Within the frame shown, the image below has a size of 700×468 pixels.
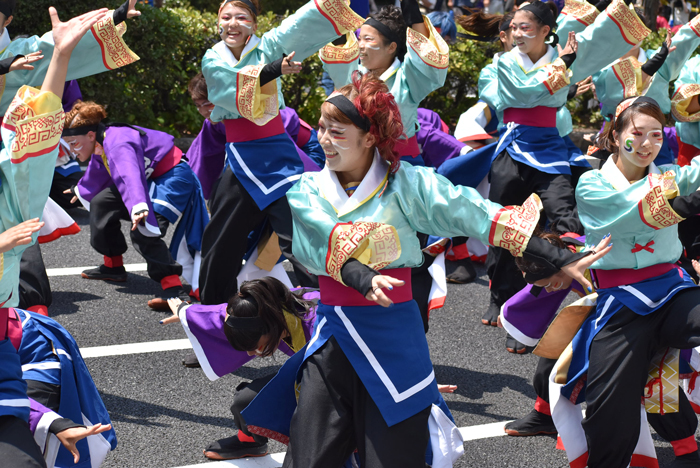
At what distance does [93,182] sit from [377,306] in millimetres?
3003

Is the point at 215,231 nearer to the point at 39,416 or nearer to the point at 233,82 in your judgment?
the point at 233,82

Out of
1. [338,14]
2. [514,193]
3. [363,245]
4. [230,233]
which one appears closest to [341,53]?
[338,14]

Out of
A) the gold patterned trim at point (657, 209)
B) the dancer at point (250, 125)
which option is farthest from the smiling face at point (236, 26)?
the gold patterned trim at point (657, 209)

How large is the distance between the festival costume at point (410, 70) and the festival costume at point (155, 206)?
4.15 ft

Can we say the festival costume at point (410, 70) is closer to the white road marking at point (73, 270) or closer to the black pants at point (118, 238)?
the black pants at point (118, 238)

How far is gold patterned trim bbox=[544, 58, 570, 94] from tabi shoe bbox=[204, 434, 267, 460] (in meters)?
2.35

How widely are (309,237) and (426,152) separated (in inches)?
102

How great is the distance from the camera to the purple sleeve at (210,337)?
2766mm

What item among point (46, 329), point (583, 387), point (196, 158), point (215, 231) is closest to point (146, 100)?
point (196, 158)

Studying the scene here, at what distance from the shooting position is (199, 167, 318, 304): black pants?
3.60 m

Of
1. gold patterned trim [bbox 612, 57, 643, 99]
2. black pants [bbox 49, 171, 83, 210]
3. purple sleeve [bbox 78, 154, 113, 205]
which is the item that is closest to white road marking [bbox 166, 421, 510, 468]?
purple sleeve [bbox 78, 154, 113, 205]

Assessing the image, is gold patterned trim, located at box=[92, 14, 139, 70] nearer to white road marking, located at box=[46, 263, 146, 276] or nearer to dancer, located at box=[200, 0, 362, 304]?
dancer, located at box=[200, 0, 362, 304]

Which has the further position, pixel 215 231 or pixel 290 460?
pixel 215 231

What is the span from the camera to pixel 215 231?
3688mm
